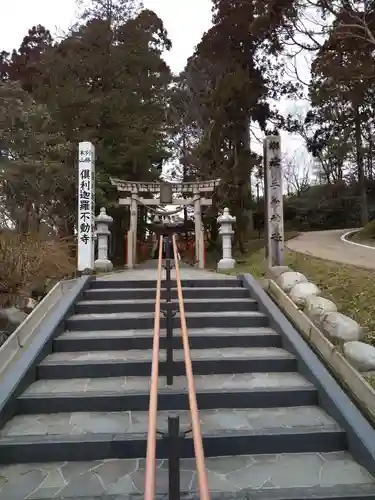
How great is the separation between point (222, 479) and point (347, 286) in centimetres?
354

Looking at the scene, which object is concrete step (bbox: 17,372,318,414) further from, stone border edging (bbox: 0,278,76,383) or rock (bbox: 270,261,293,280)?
rock (bbox: 270,261,293,280)

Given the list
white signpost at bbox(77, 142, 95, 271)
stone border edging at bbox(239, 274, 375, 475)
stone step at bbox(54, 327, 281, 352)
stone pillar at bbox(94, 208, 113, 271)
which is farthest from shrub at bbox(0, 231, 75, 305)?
stone border edging at bbox(239, 274, 375, 475)

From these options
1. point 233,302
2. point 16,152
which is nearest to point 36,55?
point 16,152

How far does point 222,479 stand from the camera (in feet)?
8.99

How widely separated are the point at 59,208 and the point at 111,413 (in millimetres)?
11221

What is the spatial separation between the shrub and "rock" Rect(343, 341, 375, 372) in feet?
14.2

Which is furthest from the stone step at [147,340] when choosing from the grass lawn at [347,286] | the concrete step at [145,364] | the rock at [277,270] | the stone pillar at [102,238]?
the stone pillar at [102,238]

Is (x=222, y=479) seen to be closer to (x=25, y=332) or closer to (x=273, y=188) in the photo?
(x=25, y=332)

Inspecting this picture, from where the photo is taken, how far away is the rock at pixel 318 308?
14.7 feet

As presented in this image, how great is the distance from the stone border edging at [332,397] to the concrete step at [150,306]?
0.51 meters

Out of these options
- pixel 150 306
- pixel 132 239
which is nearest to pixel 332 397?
pixel 150 306

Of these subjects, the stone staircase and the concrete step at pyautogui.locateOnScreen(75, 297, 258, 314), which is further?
the concrete step at pyautogui.locateOnScreen(75, 297, 258, 314)

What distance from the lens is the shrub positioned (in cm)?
582

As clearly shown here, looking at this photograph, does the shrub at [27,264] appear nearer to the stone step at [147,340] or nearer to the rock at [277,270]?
the stone step at [147,340]
